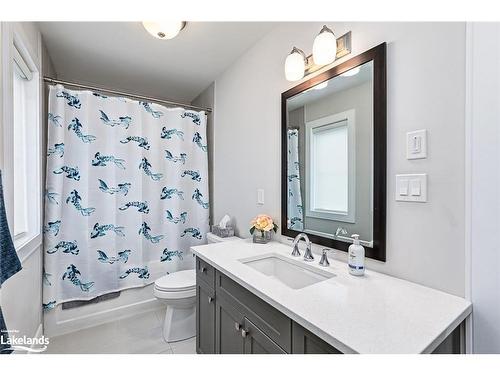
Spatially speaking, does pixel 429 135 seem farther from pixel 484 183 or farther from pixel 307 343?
pixel 307 343

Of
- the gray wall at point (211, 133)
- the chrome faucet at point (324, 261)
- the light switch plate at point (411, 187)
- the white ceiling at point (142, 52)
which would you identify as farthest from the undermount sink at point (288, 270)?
the white ceiling at point (142, 52)

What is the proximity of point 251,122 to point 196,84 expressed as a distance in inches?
44.6

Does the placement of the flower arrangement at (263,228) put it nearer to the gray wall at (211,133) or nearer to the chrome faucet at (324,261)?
the chrome faucet at (324,261)

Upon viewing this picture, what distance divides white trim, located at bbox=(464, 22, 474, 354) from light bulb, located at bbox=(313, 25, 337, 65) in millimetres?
548

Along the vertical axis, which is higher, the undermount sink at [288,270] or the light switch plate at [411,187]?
the light switch plate at [411,187]

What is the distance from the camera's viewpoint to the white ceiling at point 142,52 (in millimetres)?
1773

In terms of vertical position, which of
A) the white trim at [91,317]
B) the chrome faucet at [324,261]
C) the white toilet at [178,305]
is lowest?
the white trim at [91,317]

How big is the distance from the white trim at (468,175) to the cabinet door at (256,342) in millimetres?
678

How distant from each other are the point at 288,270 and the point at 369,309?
0.62m

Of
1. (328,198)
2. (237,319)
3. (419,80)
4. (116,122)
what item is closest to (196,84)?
(116,122)

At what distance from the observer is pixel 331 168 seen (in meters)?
1.42

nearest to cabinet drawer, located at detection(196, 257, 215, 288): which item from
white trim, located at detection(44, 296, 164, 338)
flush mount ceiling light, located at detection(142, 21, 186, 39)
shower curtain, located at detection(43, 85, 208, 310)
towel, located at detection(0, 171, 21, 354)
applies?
towel, located at detection(0, 171, 21, 354)

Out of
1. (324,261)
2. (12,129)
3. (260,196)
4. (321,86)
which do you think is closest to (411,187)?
(324,261)

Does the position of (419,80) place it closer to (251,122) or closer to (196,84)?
(251,122)
